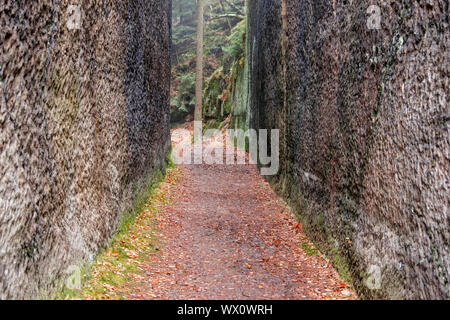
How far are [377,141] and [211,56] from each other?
26.8 m

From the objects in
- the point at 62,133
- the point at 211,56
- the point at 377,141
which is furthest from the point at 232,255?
the point at 211,56

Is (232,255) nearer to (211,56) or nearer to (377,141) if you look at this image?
(377,141)

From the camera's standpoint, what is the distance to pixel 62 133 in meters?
3.85

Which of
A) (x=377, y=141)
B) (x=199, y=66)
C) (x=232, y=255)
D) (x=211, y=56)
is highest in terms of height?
(x=211, y=56)

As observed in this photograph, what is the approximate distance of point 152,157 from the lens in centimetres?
915

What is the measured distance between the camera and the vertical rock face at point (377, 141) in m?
2.91

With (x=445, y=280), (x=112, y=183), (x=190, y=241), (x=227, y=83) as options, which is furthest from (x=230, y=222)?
(x=227, y=83)

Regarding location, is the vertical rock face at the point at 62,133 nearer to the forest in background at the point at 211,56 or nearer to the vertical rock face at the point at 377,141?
the vertical rock face at the point at 377,141

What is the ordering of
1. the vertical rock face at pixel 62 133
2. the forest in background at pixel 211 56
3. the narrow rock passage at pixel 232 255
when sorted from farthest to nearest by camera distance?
the forest in background at pixel 211 56, the narrow rock passage at pixel 232 255, the vertical rock face at pixel 62 133

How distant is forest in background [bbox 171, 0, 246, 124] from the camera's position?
68.4 feet

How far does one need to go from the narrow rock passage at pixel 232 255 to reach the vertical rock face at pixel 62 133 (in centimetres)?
93

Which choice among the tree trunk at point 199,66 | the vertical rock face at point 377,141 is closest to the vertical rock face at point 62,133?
the vertical rock face at point 377,141

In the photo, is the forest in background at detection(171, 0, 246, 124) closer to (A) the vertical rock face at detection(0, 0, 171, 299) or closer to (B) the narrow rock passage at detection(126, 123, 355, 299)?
(B) the narrow rock passage at detection(126, 123, 355, 299)

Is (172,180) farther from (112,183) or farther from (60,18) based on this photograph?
(60,18)
